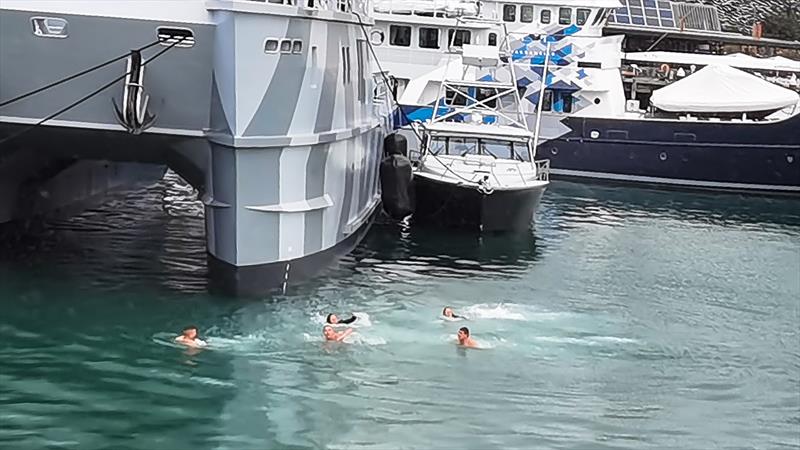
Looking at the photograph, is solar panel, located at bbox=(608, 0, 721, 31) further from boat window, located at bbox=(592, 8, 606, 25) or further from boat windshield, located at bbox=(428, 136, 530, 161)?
boat windshield, located at bbox=(428, 136, 530, 161)

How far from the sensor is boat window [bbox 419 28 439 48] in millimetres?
35219

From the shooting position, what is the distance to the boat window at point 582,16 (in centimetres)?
3769

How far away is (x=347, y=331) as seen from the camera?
14.3 metres

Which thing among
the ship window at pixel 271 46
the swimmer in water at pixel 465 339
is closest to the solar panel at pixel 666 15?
the ship window at pixel 271 46

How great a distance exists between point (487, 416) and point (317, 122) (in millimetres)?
6863

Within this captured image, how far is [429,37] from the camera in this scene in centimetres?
3541

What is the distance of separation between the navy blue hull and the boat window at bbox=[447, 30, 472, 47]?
4151 mm

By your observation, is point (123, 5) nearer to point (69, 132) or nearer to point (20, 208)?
point (69, 132)

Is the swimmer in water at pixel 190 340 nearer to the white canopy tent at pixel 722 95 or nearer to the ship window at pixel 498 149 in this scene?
the ship window at pixel 498 149

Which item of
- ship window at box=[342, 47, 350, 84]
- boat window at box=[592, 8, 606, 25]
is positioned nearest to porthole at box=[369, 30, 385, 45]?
boat window at box=[592, 8, 606, 25]

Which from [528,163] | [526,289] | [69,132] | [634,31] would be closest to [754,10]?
[634,31]

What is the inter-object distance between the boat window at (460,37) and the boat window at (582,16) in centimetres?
437

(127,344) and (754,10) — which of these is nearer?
(127,344)

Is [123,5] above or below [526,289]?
above
